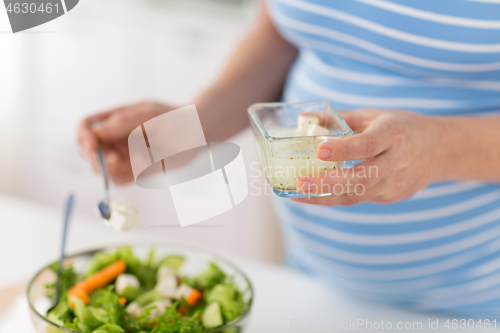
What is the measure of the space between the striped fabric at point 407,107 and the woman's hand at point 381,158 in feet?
0.53

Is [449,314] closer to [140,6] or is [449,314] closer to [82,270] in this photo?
[82,270]

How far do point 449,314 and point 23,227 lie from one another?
2.73 feet

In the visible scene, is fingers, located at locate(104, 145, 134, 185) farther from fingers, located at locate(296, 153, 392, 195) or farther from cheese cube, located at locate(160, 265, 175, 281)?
fingers, located at locate(296, 153, 392, 195)

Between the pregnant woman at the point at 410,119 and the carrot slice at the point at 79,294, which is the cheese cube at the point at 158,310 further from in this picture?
the pregnant woman at the point at 410,119

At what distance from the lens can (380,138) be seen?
0.44 meters

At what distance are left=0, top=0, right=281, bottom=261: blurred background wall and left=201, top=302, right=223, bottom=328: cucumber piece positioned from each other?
47.1 inches

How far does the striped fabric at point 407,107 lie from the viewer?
2.17ft

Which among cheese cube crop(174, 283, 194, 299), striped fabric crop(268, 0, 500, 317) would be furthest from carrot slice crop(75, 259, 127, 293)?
striped fabric crop(268, 0, 500, 317)

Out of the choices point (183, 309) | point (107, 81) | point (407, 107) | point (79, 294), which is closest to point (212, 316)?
point (183, 309)

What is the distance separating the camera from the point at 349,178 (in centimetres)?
43

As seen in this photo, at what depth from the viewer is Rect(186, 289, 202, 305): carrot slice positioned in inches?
26.0

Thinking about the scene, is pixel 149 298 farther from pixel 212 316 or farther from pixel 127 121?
pixel 127 121

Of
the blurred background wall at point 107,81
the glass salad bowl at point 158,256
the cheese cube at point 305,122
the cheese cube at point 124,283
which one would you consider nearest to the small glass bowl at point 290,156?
the cheese cube at point 305,122

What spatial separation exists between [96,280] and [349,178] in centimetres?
43
